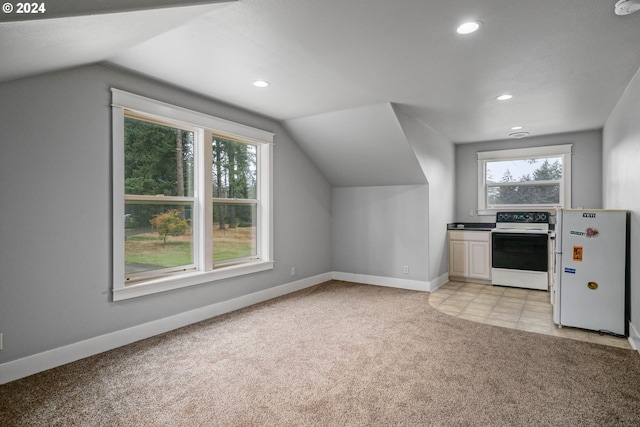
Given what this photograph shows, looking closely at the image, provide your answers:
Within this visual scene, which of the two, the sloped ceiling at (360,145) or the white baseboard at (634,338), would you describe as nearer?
the white baseboard at (634,338)

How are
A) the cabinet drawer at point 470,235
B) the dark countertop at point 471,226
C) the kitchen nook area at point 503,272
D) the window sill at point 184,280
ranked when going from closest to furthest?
the window sill at point 184,280, the kitchen nook area at point 503,272, the cabinet drawer at point 470,235, the dark countertop at point 471,226

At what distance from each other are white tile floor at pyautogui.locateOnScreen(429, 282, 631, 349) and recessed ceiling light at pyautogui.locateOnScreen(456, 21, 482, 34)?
286cm

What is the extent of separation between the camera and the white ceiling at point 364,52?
2.05 metres

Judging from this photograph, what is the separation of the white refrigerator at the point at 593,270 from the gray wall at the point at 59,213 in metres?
3.96

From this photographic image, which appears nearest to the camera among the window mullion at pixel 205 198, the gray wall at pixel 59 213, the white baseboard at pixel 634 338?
the gray wall at pixel 59 213

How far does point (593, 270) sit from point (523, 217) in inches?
94.9

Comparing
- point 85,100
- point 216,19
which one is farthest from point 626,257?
point 85,100

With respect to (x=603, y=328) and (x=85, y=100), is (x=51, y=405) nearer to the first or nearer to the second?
(x=85, y=100)

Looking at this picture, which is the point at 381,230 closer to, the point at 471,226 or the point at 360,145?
the point at 360,145

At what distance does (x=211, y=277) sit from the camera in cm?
383

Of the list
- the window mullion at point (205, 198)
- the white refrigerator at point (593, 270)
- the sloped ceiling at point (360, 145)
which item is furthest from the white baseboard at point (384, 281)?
the window mullion at point (205, 198)

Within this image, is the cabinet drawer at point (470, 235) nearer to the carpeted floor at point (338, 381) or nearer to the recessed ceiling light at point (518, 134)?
the recessed ceiling light at point (518, 134)

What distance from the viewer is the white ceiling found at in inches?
80.7

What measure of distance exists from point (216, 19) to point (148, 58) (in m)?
0.93
